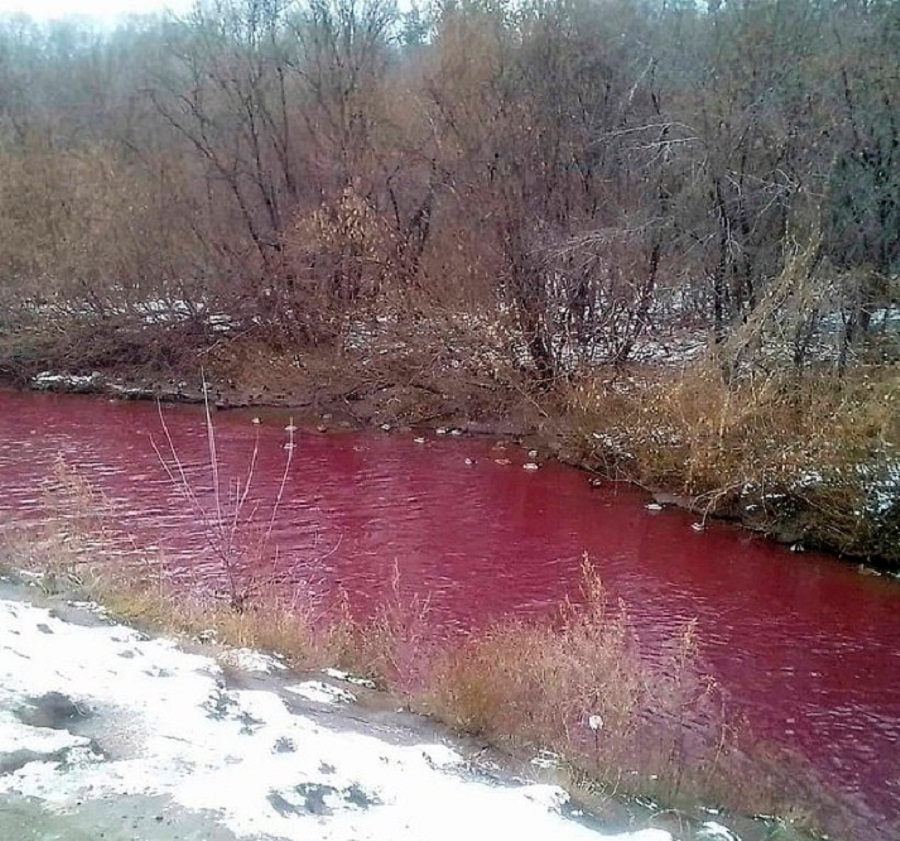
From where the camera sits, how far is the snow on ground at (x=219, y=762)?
15.5ft

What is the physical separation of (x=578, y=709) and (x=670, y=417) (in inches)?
354

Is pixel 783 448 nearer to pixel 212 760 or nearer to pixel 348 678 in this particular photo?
pixel 348 678

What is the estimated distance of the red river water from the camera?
9.41 metres

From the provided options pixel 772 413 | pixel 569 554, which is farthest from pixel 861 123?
pixel 569 554

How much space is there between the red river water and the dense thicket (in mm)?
3278

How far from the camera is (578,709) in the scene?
745cm

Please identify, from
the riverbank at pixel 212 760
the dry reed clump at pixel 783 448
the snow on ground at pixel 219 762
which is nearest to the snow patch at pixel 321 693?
the riverbank at pixel 212 760

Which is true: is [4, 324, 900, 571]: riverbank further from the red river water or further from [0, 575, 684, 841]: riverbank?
[0, 575, 684, 841]: riverbank

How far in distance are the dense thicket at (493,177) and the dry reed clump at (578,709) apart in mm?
8010

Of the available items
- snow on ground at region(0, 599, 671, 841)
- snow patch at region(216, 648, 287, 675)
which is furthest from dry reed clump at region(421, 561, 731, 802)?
snow patch at region(216, 648, 287, 675)

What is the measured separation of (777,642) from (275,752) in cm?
716

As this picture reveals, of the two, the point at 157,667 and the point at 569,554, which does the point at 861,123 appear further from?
the point at 157,667

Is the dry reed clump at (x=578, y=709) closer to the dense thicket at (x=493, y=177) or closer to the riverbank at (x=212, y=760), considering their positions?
the riverbank at (x=212, y=760)

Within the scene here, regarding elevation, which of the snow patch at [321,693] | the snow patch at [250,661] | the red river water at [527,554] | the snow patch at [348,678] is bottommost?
the red river water at [527,554]
